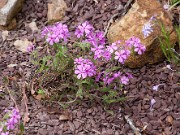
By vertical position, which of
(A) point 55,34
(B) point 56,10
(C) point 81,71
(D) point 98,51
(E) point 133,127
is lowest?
(E) point 133,127

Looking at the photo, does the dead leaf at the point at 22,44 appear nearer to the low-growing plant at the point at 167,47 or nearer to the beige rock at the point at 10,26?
the beige rock at the point at 10,26

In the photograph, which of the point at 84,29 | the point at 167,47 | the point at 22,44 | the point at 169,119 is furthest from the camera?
the point at 22,44

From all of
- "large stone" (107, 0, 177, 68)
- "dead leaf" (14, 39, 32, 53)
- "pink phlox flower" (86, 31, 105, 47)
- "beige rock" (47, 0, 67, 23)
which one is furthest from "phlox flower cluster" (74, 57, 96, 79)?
"beige rock" (47, 0, 67, 23)

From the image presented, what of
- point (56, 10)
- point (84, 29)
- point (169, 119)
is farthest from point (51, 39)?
point (56, 10)

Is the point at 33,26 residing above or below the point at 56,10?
below

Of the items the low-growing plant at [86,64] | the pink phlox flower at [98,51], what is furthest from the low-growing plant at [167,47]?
the pink phlox flower at [98,51]

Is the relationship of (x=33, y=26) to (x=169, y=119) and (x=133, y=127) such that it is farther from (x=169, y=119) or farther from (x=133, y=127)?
(x=169, y=119)

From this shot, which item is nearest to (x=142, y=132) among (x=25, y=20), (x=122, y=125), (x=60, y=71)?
(x=122, y=125)

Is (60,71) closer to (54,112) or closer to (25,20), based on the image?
(54,112)
